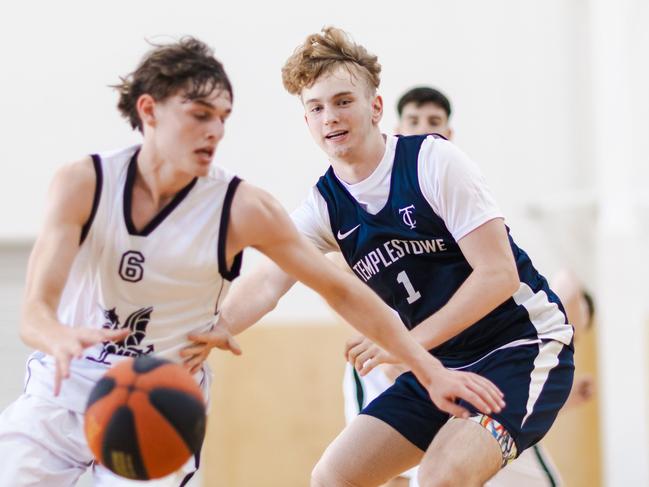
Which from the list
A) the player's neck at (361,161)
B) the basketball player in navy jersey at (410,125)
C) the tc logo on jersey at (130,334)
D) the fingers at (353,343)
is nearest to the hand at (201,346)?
the tc logo on jersey at (130,334)

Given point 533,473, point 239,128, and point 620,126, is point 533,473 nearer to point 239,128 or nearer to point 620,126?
point 239,128

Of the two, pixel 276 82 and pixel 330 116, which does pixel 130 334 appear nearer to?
pixel 330 116

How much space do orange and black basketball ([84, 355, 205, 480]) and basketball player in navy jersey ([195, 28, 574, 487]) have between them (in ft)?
2.85

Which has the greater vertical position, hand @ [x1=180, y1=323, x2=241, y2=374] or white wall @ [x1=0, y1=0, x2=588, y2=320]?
white wall @ [x1=0, y1=0, x2=588, y2=320]

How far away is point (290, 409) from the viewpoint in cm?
962

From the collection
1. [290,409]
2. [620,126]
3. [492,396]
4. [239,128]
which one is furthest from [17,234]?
[492,396]

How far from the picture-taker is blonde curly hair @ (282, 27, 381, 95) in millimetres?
4176

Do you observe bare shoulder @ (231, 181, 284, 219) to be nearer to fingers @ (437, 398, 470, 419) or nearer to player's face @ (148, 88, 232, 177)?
player's face @ (148, 88, 232, 177)

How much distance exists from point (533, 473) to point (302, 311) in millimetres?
5094

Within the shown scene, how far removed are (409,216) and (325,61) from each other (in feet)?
2.44

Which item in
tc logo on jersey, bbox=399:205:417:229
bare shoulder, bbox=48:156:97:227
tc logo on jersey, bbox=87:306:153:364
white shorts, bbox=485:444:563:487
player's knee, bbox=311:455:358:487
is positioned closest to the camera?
bare shoulder, bbox=48:156:97:227

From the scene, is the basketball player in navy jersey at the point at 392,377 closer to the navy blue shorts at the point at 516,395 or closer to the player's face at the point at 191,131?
the navy blue shorts at the point at 516,395

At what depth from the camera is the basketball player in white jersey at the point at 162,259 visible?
3375mm

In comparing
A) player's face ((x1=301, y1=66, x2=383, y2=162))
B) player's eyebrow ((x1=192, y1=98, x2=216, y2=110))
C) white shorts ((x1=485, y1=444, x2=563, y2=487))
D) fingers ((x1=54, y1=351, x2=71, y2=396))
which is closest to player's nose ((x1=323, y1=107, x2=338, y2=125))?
player's face ((x1=301, y1=66, x2=383, y2=162))
